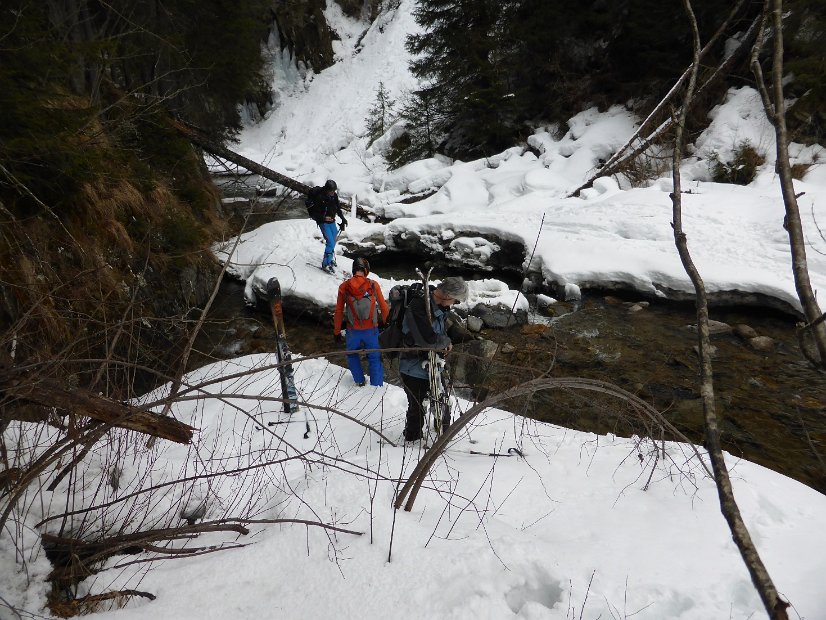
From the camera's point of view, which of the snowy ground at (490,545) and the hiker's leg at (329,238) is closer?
the snowy ground at (490,545)

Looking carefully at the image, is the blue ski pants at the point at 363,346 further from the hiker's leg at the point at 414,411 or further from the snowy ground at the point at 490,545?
the snowy ground at the point at 490,545

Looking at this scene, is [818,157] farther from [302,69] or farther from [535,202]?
[302,69]

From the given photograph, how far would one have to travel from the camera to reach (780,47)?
83cm

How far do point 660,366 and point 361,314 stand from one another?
12.7ft

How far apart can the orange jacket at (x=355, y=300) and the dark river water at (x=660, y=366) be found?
1.06 metres

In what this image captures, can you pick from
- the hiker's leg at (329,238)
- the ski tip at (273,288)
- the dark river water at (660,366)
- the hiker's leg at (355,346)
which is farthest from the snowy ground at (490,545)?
the hiker's leg at (329,238)

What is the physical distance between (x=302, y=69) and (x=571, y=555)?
30921 millimetres

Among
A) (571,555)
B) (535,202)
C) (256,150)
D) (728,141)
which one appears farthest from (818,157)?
(256,150)

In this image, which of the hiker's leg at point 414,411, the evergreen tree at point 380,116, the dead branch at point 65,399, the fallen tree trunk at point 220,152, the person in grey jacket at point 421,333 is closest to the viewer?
the dead branch at point 65,399

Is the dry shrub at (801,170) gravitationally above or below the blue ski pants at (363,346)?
above

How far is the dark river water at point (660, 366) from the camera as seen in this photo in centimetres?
418

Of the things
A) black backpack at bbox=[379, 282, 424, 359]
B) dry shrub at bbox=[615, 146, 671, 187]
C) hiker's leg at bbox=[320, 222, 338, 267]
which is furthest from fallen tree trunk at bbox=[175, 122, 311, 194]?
dry shrub at bbox=[615, 146, 671, 187]

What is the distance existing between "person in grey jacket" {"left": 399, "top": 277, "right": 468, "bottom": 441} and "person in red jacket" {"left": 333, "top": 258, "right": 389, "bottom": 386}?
1029 mm

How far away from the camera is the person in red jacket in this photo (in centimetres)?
451
